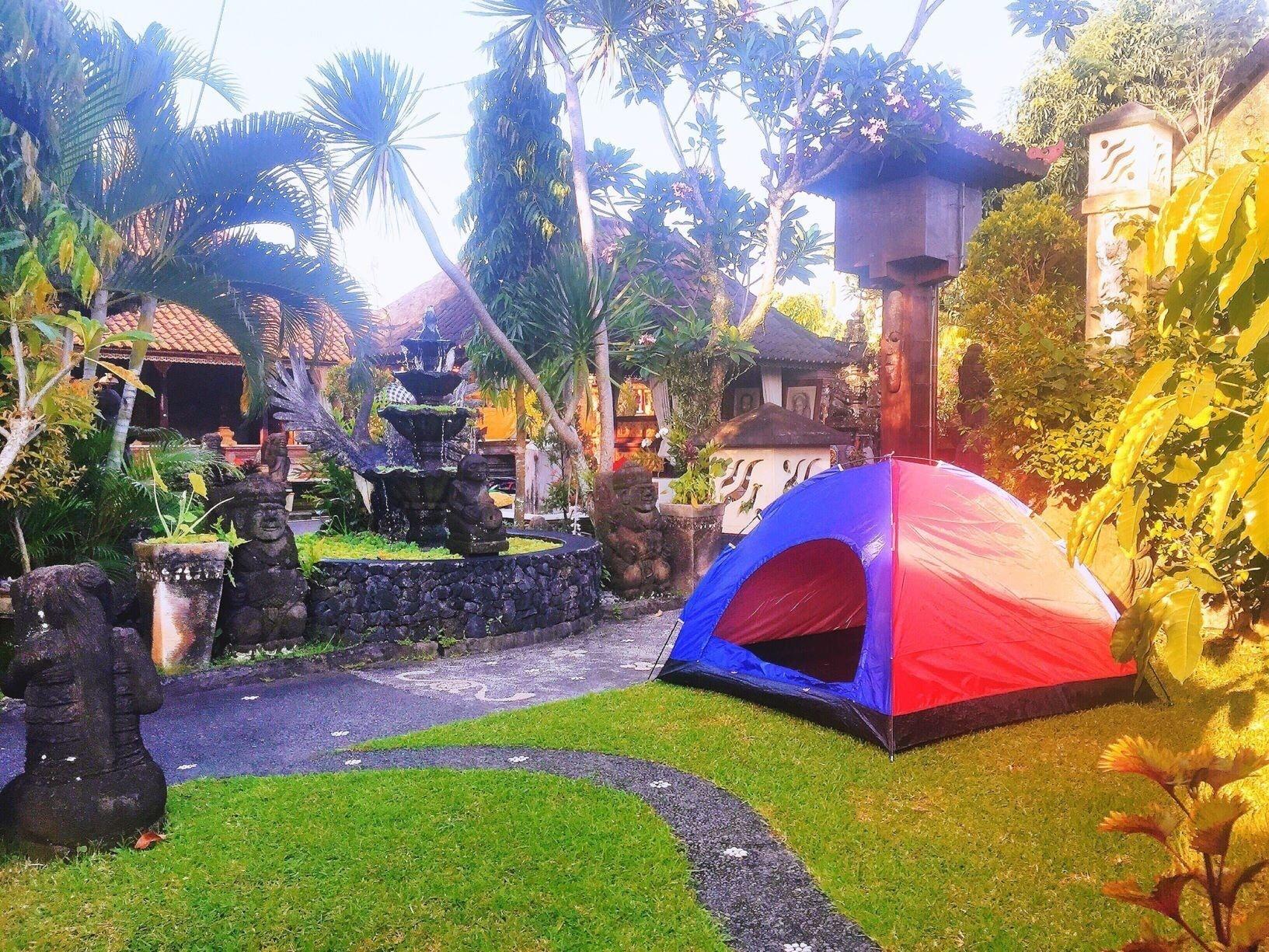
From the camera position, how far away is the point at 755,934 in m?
3.12

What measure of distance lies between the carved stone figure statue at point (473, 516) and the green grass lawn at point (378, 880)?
160 inches

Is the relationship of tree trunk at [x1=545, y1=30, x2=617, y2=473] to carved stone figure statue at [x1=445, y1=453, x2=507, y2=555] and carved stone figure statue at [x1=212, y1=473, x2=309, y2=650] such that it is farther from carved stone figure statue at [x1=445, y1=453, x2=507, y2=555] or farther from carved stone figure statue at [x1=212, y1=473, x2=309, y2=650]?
carved stone figure statue at [x1=212, y1=473, x2=309, y2=650]

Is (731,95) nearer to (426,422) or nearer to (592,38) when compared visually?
(592,38)

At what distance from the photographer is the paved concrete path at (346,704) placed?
203 inches

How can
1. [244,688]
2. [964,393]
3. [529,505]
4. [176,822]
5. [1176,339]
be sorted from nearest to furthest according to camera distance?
[176,822] → [1176,339] → [244,688] → [964,393] → [529,505]

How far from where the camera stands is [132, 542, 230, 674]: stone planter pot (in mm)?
6652

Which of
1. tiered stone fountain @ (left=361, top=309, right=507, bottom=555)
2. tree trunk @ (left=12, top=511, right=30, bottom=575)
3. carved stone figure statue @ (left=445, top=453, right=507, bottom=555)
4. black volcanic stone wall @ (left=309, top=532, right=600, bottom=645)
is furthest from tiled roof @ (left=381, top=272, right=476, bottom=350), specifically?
tree trunk @ (left=12, top=511, right=30, bottom=575)

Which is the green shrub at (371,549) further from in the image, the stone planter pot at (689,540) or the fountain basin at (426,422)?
the stone planter pot at (689,540)

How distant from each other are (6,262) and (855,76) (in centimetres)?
956

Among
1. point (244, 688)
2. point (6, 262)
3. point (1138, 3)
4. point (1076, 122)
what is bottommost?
point (244, 688)

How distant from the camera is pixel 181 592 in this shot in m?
6.71

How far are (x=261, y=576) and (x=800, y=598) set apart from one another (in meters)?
4.15

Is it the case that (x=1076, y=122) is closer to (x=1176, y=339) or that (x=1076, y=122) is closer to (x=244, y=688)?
(x=1176, y=339)

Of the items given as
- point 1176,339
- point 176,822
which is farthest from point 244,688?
point 1176,339
